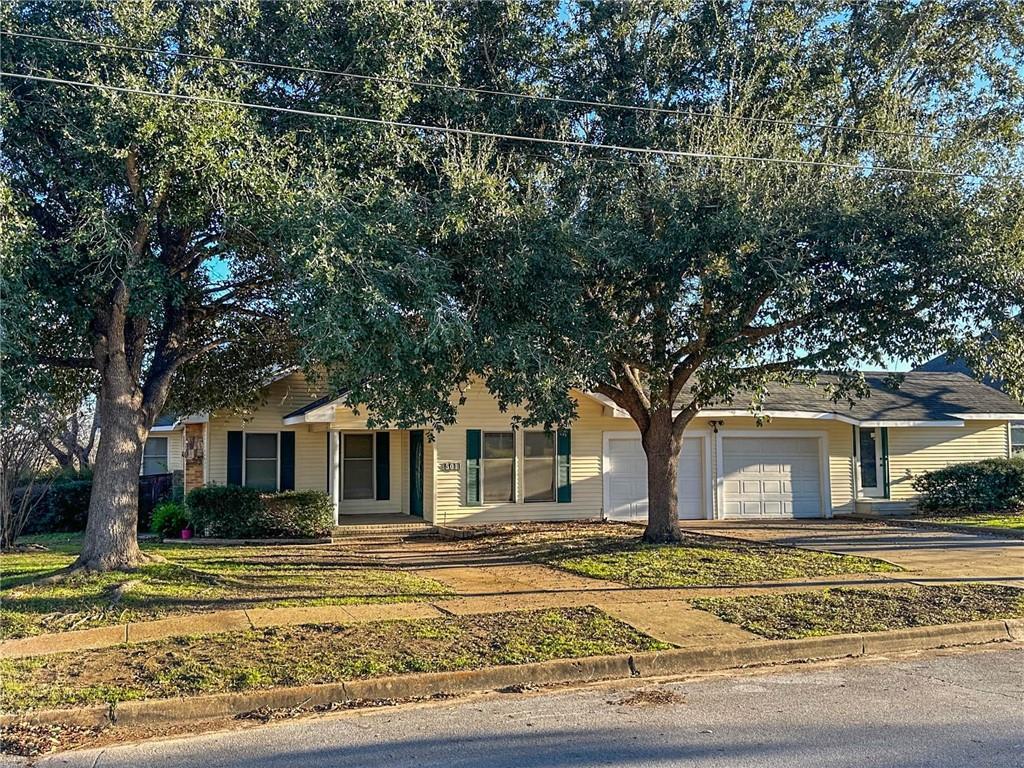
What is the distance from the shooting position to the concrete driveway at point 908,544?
1280 centimetres

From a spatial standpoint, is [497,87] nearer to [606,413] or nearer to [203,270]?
[203,270]

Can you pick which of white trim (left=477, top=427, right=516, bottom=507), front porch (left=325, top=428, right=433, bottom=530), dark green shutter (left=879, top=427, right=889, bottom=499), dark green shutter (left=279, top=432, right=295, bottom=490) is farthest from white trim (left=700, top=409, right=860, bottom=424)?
dark green shutter (left=279, top=432, right=295, bottom=490)

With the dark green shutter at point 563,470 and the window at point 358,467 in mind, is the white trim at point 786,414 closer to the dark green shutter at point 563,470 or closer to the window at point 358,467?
the dark green shutter at point 563,470

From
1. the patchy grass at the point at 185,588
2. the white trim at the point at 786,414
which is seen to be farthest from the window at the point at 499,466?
the patchy grass at the point at 185,588

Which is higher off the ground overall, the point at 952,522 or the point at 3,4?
the point at 3,4

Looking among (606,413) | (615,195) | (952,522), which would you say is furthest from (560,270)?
(952,522)

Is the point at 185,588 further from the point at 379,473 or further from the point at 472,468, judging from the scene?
the point at 379,473

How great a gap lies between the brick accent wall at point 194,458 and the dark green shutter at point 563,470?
25.5 feet

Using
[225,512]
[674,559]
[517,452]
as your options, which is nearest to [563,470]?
[517,452]

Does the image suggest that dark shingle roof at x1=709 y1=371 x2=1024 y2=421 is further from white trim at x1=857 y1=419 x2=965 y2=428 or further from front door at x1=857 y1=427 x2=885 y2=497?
front door at x1=857 y1=427 x2=885 y2=497

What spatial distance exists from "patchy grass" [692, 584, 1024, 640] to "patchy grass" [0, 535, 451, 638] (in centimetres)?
372

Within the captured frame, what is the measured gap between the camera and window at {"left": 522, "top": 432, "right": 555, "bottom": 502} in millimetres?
20594

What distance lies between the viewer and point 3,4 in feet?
34.4

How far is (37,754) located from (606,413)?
16.0 metres
